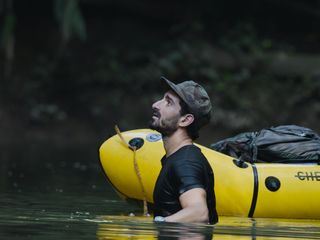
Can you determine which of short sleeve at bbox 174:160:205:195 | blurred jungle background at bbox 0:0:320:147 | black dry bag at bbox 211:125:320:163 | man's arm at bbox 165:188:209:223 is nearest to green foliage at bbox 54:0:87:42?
blurred jungle background at bbox 0:0:320:147

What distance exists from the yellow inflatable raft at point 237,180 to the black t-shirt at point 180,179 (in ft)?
6.09

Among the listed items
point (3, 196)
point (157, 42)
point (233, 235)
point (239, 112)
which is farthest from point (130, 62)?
point (233, 235)

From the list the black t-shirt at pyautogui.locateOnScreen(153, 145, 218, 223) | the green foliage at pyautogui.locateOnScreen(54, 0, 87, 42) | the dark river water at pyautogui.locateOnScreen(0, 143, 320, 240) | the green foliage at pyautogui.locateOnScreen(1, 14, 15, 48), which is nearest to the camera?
the black t-shirt at pyautogui.locateOnScreen(153, 145, 218, 223)

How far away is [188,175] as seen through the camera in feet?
19.4

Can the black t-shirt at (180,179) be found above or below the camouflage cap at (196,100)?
below

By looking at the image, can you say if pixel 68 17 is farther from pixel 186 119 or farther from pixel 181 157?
pixel 181 157

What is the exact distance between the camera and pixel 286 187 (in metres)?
8.20

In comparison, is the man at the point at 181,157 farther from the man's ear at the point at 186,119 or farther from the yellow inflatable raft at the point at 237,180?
the yellow inflatable raft at the point at 237,180

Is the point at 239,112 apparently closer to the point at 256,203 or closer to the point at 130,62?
the point at 130,62

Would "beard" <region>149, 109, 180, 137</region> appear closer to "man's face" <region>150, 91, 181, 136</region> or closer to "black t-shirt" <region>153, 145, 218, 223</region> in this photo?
"man's face" <region>150, 91, 181, 136</region>

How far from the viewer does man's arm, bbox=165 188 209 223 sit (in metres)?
5.81

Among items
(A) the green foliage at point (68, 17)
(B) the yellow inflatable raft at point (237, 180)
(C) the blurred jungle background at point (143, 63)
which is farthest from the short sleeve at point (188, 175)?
(A) the green foliage at point (68, 17)

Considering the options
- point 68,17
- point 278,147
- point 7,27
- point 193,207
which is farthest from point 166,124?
point 7,27

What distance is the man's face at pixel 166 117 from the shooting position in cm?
620
